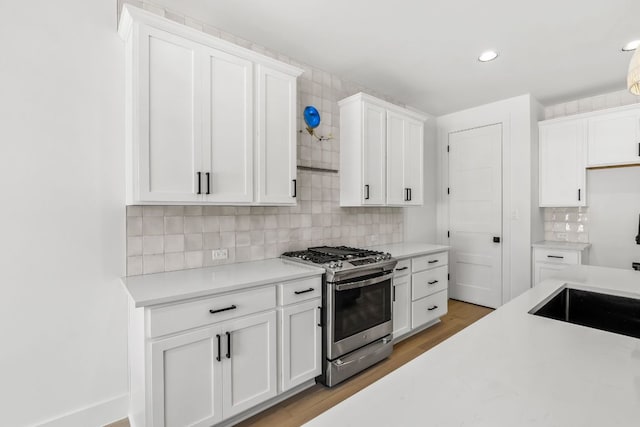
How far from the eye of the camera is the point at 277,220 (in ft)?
9.14

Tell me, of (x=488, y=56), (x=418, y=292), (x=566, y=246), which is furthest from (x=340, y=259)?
(x=566, y=246)

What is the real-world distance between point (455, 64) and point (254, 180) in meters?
2.27

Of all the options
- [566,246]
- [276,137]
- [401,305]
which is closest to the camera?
[276,137]

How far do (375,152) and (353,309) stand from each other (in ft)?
5.15

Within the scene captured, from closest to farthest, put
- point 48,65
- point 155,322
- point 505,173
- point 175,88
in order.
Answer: point 155,322 → point 48,65 → point 175,88 → point 505,173

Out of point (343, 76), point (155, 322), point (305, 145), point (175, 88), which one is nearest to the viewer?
point (155, 322)

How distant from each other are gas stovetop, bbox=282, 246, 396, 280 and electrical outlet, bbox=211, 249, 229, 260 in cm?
50

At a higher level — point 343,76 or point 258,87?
point 343,76

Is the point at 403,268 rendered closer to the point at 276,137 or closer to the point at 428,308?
the point at 428,308

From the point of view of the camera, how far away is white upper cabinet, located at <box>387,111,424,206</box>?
3320 millimetres

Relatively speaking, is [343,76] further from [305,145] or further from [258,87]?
[258,87]

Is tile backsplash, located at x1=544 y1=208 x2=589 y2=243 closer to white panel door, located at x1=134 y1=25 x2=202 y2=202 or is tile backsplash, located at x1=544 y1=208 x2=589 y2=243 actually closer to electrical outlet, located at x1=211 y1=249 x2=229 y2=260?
electrical outlet, located at x1=211 y1=249 x2=229 y2=260

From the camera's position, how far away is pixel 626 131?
11.1 feet

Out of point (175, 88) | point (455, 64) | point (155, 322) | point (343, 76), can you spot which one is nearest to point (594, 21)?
point (455, 64)
